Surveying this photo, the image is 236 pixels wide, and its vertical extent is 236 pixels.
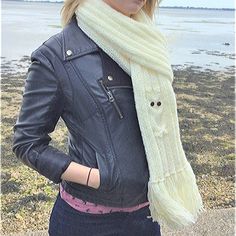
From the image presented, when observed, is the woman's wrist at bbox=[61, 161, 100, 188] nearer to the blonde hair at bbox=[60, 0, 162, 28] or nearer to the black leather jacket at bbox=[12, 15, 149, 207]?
the black leather jacket at bbox=[12, 15, 149, 207]

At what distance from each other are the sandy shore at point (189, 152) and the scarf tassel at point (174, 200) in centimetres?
211

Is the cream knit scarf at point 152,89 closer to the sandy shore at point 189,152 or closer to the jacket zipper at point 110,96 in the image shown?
the jacket zipper at point 110,96

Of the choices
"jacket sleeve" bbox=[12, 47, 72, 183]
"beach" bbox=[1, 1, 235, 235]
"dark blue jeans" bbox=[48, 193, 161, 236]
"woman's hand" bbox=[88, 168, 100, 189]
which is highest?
"jacket sleeve" bbox=[12, 47, 72, 183]

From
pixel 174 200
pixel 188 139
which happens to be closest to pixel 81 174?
pixel 174 200

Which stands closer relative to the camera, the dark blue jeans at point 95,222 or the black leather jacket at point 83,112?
the black leather jacket at point 83,112

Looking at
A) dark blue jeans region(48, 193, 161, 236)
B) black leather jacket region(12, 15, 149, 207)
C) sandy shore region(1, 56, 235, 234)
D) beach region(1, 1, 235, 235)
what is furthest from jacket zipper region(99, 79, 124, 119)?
sandy shore region(1, 56, 235, 234)

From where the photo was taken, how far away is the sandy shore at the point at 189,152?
3.91 meters

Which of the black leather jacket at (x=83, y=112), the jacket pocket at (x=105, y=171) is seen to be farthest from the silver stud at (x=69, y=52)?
the jacket pocket at (x=105, y=171)

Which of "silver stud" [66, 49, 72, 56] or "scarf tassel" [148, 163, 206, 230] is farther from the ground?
"silver stud" [66, 49, 72, 56]

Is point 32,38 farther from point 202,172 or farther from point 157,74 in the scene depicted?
point 157,74

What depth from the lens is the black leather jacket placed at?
1.45 m

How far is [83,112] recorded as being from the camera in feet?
4.82

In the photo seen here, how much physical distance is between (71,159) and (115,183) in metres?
0.17

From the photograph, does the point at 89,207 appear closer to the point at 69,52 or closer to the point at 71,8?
the point at 69,52
